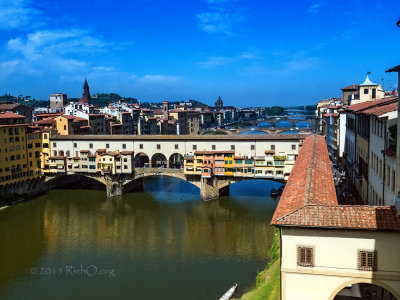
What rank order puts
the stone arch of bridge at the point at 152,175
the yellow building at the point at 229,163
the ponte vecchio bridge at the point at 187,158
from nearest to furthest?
the ponte vecchio bridge at the point at 187,158
the yellow building at the point at 229,163
the stone arch of bridge at the point at 152,175

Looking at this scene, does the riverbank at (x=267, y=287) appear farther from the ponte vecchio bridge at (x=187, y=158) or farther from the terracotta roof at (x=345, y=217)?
the ponte vecchio bridge at (x=187, y=158)

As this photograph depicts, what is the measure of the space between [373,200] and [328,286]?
7.84m

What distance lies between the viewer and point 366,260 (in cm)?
1112

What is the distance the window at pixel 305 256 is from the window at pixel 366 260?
133 centimetres

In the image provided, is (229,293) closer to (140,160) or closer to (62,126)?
(62,126)

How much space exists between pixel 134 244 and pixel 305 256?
1781cm

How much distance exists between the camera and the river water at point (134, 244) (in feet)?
67.1

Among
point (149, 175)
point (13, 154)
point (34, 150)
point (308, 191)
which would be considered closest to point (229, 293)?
point (308, 191)

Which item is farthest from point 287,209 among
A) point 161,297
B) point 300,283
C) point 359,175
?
→ point 359,175

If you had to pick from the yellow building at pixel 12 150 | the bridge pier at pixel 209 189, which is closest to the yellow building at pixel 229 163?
the bridge pier at pixel 209 189

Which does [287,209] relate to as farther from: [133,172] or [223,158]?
[133,172]

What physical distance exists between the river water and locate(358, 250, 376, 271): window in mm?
9404

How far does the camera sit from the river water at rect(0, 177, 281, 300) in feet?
67.1

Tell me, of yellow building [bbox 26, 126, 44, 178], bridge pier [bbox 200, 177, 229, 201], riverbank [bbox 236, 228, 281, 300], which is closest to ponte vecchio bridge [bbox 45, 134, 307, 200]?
bridge pier [bbox 200, 177, 229, 201]
